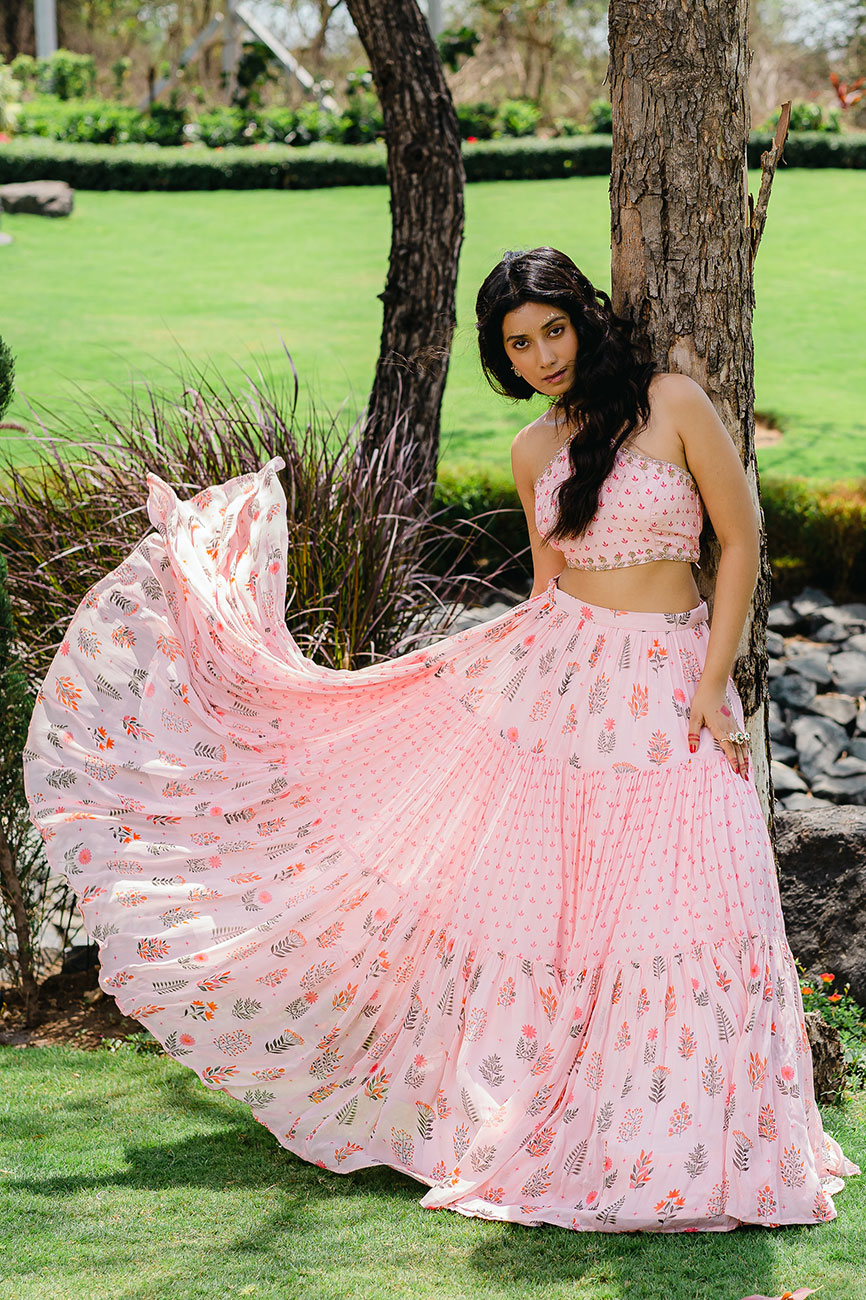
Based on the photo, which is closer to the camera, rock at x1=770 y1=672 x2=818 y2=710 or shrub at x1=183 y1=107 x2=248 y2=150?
rock at x1=770 y1=672 x2=818 y2=710

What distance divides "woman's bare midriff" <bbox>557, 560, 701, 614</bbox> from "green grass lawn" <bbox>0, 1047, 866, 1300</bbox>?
4.40 ft

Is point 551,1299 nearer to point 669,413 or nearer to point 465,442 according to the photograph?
point 669,413

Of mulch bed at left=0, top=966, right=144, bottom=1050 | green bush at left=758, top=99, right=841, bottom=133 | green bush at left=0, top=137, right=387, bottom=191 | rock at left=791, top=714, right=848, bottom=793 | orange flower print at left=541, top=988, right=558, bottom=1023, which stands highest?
green bush at left=758, top=99, right=841, bottom=133

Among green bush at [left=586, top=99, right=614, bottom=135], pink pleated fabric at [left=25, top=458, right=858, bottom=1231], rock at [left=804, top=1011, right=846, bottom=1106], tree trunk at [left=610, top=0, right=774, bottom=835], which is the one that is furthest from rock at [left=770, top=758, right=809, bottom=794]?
green bush at [left=586, top=99, right=614, bottom=135]

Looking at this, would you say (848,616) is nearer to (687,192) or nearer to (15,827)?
(687,192)

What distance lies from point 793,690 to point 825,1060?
359 centimetres

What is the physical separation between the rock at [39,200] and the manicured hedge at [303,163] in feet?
5.46

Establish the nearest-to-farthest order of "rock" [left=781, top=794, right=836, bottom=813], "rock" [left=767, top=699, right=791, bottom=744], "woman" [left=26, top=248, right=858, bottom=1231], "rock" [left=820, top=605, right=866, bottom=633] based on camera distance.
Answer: "woman" [left=26, top=248, right=858, bottom=1231], "rock" [left=781, top=794, right=836, bottom=813], "rock" [left=767, top=699, right=791, bottom=744], "rock" [left=820, top=605, right=866, bottom=633]

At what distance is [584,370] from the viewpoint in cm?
297

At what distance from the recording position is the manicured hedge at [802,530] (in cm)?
766

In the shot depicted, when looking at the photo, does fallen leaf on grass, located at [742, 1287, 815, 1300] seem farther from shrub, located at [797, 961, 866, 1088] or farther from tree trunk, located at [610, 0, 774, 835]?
tree trunk, located at [610, 0, 774, 835]

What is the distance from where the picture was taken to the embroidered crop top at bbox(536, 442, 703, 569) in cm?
293

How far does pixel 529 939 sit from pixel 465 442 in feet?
25.6

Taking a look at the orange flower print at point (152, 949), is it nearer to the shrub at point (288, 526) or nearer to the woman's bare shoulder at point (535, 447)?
the woman's bare shoulder at point (535, 447)
